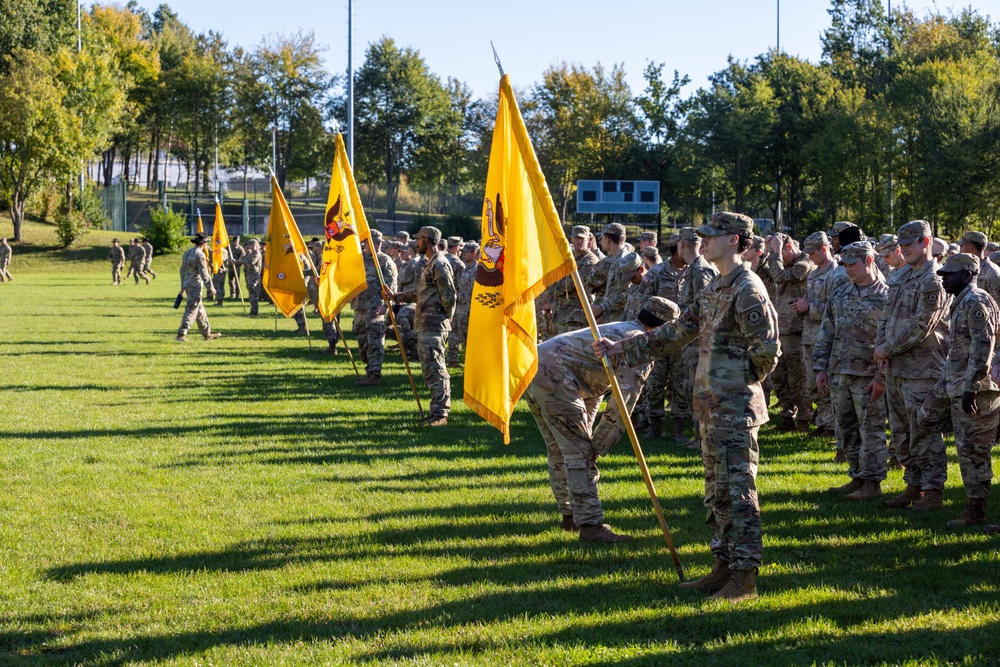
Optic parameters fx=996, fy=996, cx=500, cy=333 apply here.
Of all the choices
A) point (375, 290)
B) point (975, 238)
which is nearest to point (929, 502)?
point (975, 238)

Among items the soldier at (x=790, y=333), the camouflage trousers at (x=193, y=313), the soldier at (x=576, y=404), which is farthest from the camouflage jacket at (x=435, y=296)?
the camouflage trousers at (x=193, y=313)

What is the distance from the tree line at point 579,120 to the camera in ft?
159

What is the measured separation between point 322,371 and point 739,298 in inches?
518

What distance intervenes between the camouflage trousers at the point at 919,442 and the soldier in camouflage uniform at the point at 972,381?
0.33 metres

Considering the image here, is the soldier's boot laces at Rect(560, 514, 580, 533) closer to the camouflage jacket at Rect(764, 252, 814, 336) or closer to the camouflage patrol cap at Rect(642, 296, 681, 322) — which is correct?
the camouflage patrol cap at Rect(642, 296, 681, 322)

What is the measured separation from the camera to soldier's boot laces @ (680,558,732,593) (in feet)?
21.8

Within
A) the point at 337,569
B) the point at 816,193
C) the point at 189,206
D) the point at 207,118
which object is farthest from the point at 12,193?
the point at 337,569

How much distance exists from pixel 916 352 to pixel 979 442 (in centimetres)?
96

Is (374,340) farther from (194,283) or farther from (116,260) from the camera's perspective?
(116,260)

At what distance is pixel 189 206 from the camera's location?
2675 inches

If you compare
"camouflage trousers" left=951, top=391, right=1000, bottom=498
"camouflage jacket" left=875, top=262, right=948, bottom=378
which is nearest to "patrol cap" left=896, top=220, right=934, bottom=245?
"camouflage jacket" left=875, top=262, right=948, bottom=378

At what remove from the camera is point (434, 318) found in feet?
43.9

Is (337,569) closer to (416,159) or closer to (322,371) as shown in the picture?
(322,371)

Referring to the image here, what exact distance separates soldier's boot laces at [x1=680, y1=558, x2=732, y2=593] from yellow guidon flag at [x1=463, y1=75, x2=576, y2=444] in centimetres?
165
